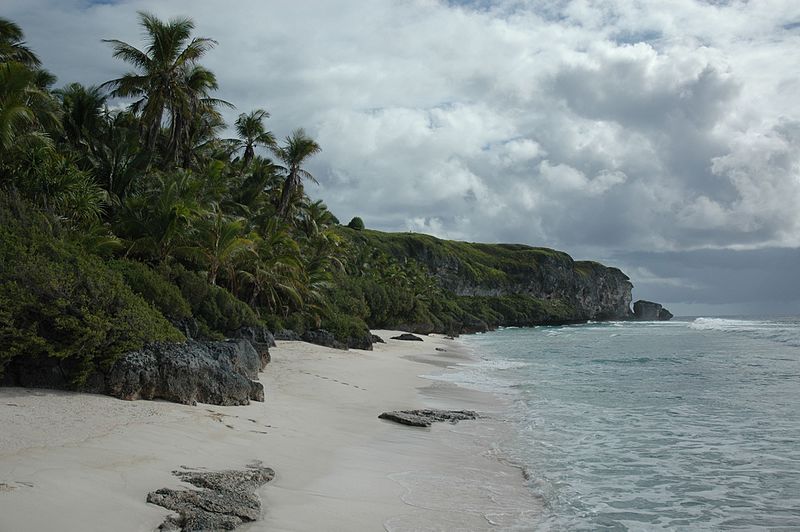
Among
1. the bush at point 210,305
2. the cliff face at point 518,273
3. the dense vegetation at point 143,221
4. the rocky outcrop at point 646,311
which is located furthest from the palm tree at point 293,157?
the rocky outcrop at point 646,311

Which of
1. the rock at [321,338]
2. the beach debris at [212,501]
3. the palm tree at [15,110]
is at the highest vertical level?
the palm tree at [15,110]

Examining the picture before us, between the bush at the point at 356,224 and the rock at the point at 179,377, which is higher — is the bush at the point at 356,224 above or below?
above

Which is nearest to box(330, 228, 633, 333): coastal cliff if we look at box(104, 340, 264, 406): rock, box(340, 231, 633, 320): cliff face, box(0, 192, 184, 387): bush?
box(340, 231, 633, 320): cliff face

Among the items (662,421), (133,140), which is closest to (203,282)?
(133,140)

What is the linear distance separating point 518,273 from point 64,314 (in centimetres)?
14181

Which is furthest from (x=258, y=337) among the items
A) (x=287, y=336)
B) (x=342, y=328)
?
(x=342, y=328)

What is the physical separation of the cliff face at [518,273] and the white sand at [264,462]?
311ft

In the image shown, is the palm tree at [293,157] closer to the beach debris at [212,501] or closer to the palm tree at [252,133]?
the palm tree at [252,133]

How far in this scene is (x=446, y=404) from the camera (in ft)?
49.3

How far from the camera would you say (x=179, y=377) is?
9680 mm

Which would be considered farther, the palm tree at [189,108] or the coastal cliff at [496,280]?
the coastal cliff at [496,280]

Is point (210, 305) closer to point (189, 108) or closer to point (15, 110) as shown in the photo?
point (15, 110)

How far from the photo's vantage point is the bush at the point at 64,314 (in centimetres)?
870

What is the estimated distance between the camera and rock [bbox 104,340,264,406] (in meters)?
9.21
